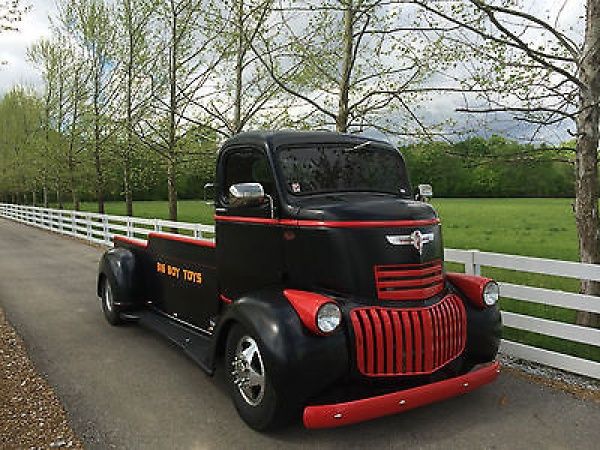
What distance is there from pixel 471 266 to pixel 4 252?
15172 mm

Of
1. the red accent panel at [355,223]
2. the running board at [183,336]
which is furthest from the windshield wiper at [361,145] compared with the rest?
the running board at [183,336]

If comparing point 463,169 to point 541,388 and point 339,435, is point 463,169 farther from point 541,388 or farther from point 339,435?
point 339,435

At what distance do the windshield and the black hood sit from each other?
21 centimetres

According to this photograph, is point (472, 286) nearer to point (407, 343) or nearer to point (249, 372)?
point (407, 343)

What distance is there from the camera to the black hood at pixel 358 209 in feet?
14.0

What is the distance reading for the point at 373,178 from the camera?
5098 mm

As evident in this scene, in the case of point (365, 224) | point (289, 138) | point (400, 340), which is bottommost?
point (400, 340)

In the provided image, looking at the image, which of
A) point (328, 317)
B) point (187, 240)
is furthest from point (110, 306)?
point (328, 317)

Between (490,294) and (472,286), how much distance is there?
0.17 meters

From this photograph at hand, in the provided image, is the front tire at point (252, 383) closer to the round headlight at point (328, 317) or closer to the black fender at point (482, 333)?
the round headlight at point (328, 317)

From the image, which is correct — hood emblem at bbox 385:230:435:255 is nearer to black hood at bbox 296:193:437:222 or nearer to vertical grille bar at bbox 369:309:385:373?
black hood at bbox 296:193:437:222

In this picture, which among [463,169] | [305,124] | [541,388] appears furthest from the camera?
[305,124]

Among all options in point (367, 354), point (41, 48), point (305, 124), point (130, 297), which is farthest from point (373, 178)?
point (41, 48)

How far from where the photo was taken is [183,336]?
5688 millimetres
